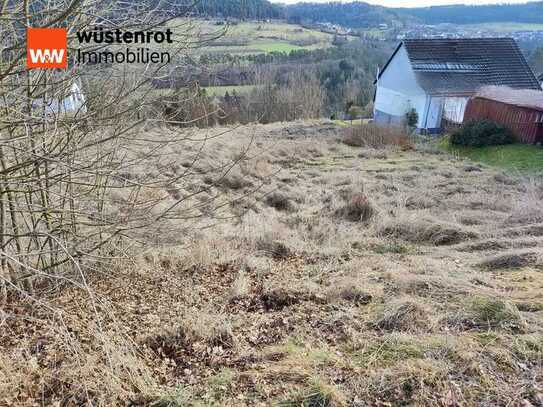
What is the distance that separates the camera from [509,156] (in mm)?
14211

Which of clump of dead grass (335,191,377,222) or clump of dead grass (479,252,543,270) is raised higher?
clump of dead grass (479,252,543,270)

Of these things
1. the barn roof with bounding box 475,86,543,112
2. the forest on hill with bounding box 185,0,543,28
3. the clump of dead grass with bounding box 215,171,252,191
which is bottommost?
the clump of dead grass with bounding box 215,171,252,191

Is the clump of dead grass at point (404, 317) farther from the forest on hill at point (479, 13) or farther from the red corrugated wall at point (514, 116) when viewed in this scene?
the forest on hill at point (479, 13)

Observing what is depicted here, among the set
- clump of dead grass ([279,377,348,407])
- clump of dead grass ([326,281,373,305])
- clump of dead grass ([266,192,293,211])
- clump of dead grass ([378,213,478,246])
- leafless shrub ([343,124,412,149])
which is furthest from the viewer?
leafless shrub ([343,124,412,149])

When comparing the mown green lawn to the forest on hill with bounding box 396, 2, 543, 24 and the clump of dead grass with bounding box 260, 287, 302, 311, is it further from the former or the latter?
the forest on hill with bounding box 396, 2, 543, 24

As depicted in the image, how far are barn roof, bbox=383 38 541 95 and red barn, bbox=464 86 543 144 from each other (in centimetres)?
329

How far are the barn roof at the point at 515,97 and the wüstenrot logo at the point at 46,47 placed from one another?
1670 cm

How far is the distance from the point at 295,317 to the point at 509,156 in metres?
13.7

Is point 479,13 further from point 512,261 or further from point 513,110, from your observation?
point 512,261

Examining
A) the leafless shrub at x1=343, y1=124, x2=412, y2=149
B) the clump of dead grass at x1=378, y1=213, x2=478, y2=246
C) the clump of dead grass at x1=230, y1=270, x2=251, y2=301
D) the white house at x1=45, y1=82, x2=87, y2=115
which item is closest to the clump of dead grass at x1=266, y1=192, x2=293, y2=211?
the clump of dead grass at x1=378, y1=213, x2=478, y2=246

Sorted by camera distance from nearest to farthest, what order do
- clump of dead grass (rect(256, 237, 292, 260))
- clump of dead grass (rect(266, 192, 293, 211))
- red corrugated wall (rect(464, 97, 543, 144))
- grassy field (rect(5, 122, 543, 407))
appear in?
grassy field (rect(5, 122, 543, 407)) → clump of dead grass (rect(256, 237, 292, 260)) → clump of dead grass (rect(266, 192, 293, 211)) → red corrugated wall (rect(464, 97, 543, 144))

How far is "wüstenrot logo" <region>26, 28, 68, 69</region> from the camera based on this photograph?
2688 millimetres

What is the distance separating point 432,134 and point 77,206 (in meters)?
Answer: 19.9

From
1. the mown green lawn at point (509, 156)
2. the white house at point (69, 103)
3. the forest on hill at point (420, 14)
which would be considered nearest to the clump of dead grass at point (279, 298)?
the white house at point (69, 103)
